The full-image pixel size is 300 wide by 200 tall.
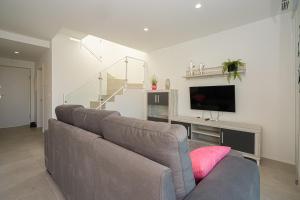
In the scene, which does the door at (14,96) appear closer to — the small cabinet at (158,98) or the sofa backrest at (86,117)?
the small cabinet at (158,98)

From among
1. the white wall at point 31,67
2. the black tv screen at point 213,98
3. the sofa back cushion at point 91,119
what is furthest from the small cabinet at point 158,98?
the white wall at point 31,67

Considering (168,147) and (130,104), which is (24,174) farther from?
(130,104)

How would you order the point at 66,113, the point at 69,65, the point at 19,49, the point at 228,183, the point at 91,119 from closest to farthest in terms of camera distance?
the point at 228,183 → the point at 91,119 → the point at 66,113 → the point at 69,65 → the point at 19,49

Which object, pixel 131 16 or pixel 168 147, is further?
pixel 131 16

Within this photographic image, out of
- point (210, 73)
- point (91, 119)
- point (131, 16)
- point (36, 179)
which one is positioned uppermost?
point (131, 16)

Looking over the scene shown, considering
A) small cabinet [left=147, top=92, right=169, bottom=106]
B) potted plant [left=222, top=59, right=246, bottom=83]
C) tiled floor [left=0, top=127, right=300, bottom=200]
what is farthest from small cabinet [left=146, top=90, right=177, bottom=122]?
tiled floor [left=0, top=127, right=300, bottom=200]

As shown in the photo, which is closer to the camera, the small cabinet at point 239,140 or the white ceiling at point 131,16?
the white ceiling at point 131,16

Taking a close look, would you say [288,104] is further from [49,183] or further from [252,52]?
[49,183]

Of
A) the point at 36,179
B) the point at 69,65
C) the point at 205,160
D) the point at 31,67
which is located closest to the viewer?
the point at 205,160

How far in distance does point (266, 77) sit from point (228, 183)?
277 cm

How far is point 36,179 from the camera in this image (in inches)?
85.4

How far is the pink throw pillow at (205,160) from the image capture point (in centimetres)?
99

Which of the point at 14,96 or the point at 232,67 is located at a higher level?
the point at 232,67

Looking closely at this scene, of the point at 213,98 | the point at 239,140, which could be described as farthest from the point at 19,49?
the point at 239,140
